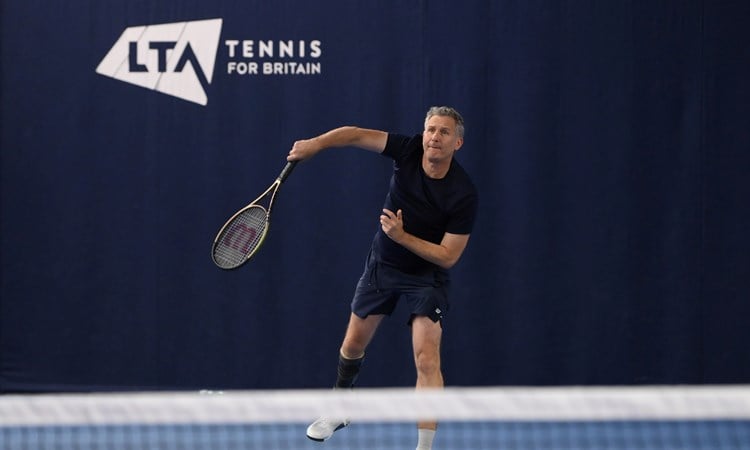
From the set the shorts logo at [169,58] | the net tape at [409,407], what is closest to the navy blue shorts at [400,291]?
the net tape at [409,407]

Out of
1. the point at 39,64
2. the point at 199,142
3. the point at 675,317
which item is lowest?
the point at 675,317

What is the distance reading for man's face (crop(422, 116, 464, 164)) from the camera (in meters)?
4.42

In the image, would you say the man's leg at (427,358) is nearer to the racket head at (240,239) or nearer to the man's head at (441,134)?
the man's head at (441,134)

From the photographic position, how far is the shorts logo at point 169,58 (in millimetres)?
5906

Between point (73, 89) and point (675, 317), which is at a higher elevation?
point (73, 89)

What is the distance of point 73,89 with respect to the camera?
19.5ft

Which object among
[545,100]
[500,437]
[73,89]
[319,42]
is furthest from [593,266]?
[73,89]

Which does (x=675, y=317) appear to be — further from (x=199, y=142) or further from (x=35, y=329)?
(x=35, y=329)

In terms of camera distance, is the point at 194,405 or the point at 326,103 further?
the point at 326,103

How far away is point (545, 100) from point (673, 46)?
76 centimetres

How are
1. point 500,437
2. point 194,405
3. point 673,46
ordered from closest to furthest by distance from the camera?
1. point 194,405
2. point 500,437
3. point 673,46

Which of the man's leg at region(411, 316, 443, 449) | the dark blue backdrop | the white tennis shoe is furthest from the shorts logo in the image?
the man's leg at region(411, 316, 443, 449)

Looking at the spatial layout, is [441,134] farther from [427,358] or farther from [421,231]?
[427,358]

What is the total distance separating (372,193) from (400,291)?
135 centimetres
